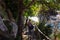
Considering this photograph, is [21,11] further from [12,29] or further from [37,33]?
[37,33]

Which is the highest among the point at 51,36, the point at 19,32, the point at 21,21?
the point at 21,21

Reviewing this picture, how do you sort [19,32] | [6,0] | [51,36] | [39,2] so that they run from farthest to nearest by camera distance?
1. [51,36]
2. [39,2]
3. [19,32]
4. [6,0]

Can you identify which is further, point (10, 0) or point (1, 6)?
point (10, 0)

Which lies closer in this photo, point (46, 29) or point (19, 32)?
point (19, 32)

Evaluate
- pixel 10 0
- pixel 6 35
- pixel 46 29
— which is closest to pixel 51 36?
pixel 46 29

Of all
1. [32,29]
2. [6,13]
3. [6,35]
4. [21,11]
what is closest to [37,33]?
[32,29]

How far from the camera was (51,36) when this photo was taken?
1209 cm

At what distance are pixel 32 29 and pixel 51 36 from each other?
1416mm

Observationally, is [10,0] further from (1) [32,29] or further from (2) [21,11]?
(1) [32,29]

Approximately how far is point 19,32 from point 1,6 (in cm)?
197

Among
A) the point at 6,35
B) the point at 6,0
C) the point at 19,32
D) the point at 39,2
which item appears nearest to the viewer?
the point at 6,35

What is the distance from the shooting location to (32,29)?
12.2 metres

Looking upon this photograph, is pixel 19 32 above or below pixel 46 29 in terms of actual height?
above

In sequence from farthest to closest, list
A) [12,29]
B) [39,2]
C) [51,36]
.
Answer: [51,36], [39,2], [12,29]
